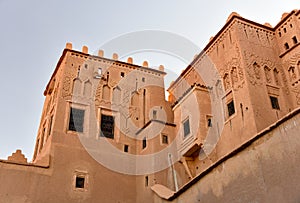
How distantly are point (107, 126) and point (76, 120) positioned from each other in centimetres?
145

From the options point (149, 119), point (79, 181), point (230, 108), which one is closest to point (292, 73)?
point (230, 108)

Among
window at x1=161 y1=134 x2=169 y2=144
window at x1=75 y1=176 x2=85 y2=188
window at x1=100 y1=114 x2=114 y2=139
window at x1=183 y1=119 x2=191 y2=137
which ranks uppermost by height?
window at x1=100 y1=114 x2=114 y2=139

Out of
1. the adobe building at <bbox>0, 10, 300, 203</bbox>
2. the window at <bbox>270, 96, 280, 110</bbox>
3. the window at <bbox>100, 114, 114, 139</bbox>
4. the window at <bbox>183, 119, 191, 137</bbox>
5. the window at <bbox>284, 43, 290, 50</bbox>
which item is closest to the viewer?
the adobe building at <bbox>0, 10, 300, 203</bbox>

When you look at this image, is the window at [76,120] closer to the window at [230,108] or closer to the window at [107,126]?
the window at [107,126]

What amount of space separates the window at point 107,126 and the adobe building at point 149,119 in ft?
0.17

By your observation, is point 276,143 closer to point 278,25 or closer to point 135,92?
point 278,25

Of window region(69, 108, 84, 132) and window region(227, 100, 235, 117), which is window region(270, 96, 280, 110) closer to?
window region(227, 100, 235, 117)

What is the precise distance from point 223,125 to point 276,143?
305 inches

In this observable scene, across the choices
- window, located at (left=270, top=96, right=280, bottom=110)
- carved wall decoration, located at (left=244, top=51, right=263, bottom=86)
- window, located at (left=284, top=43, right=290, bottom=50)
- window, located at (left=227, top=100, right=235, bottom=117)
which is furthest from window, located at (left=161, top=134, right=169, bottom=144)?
window, located at (left=284, top=43, right=290, bottom=50)

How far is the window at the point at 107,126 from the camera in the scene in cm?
1627

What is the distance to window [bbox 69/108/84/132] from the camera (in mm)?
15650

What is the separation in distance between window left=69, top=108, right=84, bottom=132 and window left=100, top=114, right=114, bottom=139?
37.1 inches

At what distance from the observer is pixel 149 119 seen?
17.5m

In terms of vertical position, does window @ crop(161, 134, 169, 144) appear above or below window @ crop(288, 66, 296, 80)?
below
